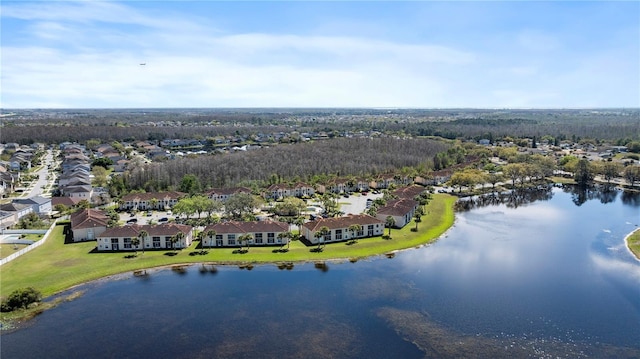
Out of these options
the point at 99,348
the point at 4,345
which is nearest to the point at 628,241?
the point at 99,348

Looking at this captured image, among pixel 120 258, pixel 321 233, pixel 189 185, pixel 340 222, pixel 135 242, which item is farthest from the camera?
pixel 189 185

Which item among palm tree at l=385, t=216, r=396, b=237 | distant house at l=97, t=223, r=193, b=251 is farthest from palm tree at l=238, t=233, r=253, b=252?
palm tree at l=385, t=216, r=396, b=237

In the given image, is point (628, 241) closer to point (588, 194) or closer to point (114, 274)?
point (588, 194)

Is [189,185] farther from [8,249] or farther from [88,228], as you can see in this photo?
[8,249]

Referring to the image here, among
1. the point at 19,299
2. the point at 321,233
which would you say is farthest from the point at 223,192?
the point at 19,299

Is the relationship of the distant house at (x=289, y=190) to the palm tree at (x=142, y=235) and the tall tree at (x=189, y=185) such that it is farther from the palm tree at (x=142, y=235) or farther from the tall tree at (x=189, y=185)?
the palm tree at (x=142, y=235)

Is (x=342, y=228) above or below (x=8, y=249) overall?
above
